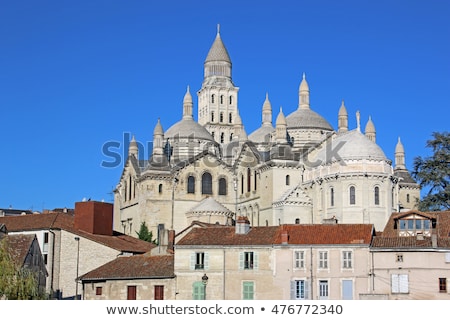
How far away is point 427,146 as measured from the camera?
69.4m

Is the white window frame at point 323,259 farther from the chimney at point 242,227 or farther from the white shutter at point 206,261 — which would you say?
the white shutter at point 206,261

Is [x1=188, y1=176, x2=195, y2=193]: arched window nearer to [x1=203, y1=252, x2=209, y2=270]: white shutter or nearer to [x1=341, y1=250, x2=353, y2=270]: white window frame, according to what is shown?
[x1=203, y1=252, x2=209, y2=270]: white shutter

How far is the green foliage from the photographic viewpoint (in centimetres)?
3828

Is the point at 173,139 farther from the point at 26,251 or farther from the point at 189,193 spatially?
the point at 26,251

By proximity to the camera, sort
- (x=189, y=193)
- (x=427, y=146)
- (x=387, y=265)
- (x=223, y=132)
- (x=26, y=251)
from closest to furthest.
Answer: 1. (x=387, y=265)
2. (x=26, y=251)
3. (x=427, y=146)
4. (x=189, y=193)
5. (x=223, y=132)

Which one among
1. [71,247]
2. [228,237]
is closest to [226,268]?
[228,237]

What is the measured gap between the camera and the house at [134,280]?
5047 cm

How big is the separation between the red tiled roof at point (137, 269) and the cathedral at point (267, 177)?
25.7m

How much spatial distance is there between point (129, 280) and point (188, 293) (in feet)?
13.0

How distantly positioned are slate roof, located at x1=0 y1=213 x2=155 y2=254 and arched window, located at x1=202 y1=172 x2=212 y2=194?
77.1 ft

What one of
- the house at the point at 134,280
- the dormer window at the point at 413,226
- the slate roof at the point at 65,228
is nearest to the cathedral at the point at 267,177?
the slate roof at the point at 65,228

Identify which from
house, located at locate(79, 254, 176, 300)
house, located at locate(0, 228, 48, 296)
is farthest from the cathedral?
house, located at locate(0, 228, 48, 296)
